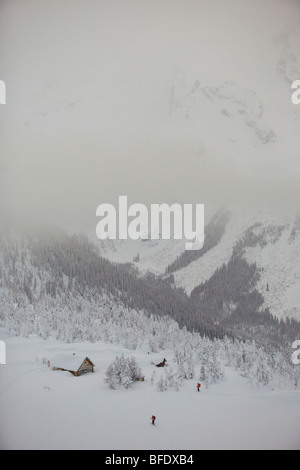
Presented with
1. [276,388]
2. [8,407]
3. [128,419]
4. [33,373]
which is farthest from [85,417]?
[276,388]

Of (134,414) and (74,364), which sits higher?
(134,414)

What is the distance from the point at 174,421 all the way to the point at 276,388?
22.6 m

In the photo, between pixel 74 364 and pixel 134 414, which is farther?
pixel 74 364

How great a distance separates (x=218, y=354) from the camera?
77.3 metres

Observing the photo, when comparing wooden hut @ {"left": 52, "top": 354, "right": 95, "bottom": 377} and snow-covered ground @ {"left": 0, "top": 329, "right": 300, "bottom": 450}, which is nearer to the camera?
snow-covered ground @ {"left": 0, "top": 329, "right": 300, "bottom": 450}

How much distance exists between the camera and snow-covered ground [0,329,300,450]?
1070 inches

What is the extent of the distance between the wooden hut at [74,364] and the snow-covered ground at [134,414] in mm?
1581

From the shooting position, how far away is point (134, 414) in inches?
1345

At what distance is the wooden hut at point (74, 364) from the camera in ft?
165

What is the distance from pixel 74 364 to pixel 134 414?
64.9 feet

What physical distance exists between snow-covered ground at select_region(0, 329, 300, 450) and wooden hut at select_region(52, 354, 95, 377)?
62.2 inches

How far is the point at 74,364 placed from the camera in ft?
170
